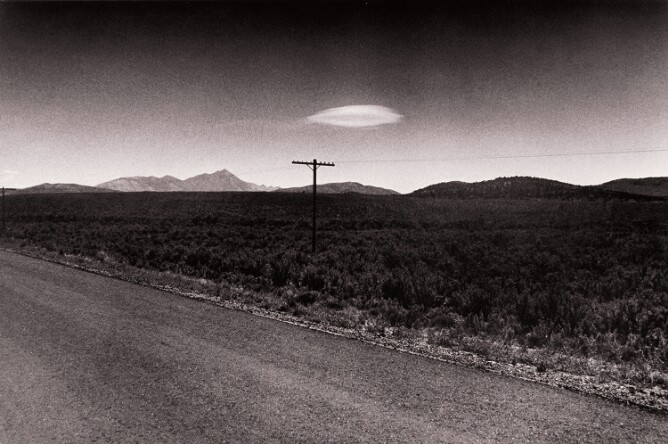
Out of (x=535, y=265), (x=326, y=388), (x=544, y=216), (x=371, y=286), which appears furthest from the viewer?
A: (x=544, y=216)

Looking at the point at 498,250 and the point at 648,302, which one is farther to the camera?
the point at 498,250

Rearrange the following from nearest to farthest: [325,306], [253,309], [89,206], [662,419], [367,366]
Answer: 1. [662,419]
2. [367,366]
3. [253,309]
4. [325,306]
5. [89,206]

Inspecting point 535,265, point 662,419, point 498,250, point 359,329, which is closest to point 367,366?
point 359,329

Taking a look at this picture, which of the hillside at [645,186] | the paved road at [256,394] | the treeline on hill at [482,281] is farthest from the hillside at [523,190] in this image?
the paved road at [256,394]

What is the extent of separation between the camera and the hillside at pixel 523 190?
116 metres

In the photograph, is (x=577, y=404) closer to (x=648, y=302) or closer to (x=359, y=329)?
(x=359, y=329)

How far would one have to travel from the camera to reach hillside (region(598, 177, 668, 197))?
569 feet

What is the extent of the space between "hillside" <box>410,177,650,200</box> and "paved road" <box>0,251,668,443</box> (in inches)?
4269

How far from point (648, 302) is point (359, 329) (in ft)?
26.0

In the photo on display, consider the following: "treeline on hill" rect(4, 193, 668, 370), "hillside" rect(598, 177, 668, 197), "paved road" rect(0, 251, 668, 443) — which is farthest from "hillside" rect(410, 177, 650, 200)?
"paved road" rect(0, 251, 668, 443)

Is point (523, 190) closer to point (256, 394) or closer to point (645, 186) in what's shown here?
point (645, 186)

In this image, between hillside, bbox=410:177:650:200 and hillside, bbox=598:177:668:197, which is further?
hillside, bbox=598:177:668:197

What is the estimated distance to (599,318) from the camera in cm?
980

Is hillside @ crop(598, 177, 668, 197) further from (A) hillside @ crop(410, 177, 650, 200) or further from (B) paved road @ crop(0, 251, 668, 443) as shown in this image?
(B) paved road @ crop(0, 251, 668, 443)
